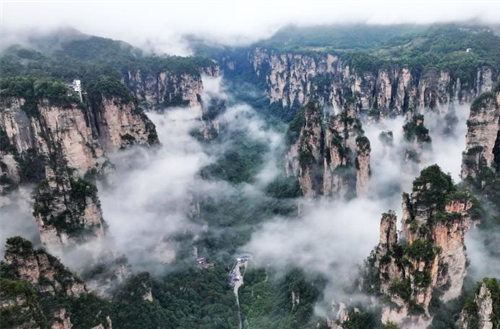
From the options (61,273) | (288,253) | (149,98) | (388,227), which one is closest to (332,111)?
(149,98)

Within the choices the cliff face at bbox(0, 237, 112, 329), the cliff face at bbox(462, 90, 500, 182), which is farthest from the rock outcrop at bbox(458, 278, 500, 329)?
the cliff face at bbox(0, 237, 112, 329)

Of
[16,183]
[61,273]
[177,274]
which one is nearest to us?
[61,273]

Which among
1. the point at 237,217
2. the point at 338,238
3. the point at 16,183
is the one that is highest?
the point at 16,183

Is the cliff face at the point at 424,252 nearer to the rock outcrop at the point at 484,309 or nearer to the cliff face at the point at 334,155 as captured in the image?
the rock outcrop at the point at 484,309

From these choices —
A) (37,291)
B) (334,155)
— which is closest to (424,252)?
(334,155)

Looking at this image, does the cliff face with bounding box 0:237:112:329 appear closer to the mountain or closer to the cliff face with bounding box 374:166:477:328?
the mountain

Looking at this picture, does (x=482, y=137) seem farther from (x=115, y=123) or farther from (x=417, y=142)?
(x=115, y=123)

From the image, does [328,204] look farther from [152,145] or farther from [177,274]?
[152,145]
